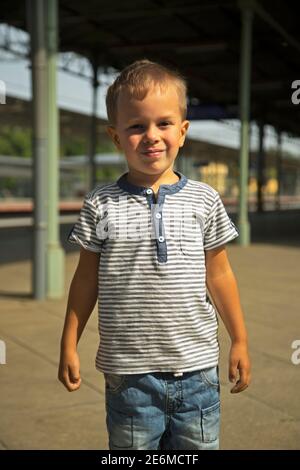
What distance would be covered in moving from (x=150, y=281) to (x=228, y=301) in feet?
1.01

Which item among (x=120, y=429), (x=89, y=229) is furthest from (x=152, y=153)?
(x=120, y=429)

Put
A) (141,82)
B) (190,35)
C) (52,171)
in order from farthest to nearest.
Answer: (190,35), (52,171), (141,82)

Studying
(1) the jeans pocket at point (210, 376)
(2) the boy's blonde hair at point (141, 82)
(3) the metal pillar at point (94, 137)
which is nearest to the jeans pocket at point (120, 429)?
(1) the jeans pocket at point (210, 376)

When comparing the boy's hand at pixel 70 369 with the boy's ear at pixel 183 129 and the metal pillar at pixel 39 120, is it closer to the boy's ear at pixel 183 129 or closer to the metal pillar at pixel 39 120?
the boy's ear at pixel 183 129

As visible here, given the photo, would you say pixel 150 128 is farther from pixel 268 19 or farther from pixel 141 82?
pixel 268 19

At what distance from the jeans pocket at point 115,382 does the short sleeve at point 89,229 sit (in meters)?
0.41

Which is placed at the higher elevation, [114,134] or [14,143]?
[14,143]

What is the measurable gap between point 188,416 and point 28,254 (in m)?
10.7

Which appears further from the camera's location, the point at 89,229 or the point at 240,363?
the point at 240,363

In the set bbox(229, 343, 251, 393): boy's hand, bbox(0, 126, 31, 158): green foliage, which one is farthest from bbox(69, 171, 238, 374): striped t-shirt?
bbox(0, 126, 31, 158): green foliage

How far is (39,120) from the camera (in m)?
7.41

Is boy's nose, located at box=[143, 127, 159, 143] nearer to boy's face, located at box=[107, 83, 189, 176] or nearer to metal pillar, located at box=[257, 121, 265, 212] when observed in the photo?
boy's face, located at box=[107, 83, 189, 176]

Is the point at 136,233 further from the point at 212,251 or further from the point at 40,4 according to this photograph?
the point at 40,4

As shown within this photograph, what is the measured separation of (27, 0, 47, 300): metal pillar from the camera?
24.1 ft
